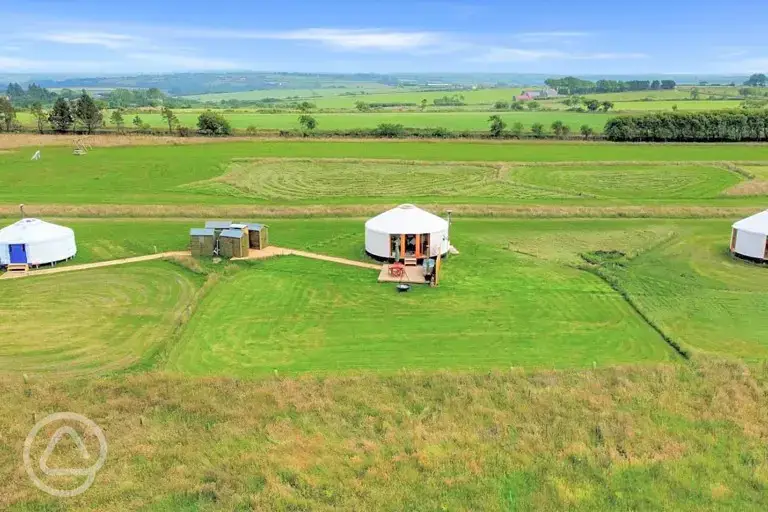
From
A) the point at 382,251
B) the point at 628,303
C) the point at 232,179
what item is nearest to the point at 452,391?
the point at 628,303

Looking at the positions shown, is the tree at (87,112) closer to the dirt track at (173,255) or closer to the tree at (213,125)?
the tree at (213,125)

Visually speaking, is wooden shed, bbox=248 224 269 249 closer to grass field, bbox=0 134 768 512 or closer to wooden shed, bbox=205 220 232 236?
A: wooden shed, bbox=205 220 232 236

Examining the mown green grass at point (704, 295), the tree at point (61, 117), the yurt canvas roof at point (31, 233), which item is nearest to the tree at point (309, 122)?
the tree at point (61, 117)

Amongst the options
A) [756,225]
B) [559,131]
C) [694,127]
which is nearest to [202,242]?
[756,225]

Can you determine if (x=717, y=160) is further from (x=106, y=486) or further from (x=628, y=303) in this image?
(x=106, y=486)

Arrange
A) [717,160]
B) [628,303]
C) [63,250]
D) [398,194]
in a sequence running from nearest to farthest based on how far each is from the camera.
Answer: [628,303] → [63,250] → [398,194] → [717,160]

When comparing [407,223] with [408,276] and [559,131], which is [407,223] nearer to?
[408,276]

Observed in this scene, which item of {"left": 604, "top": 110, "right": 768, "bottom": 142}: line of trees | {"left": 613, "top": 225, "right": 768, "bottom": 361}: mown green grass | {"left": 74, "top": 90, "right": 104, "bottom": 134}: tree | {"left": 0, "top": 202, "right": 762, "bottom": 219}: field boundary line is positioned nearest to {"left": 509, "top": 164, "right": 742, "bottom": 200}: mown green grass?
{"left": 0, "top": 202, "right": 762, "bottom": 219}: field boundary line

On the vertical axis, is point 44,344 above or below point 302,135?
below
